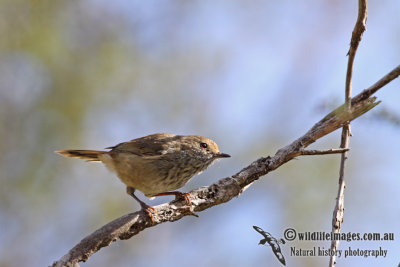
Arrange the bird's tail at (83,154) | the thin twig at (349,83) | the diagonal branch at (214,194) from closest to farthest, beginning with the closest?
the thin twig at (349,83) < the diagonal branch at (214,194) < the bird's tail at (83,154)

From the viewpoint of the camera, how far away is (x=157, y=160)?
5.52 metres

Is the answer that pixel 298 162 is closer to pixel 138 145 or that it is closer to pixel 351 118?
pixel 138 145

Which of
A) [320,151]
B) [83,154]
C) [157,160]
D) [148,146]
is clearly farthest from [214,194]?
[83,154]

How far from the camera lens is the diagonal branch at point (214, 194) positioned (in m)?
3.35

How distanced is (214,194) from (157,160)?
1.61 m

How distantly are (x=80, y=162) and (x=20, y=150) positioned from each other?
97 cm

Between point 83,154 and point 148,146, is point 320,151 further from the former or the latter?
point 83,154

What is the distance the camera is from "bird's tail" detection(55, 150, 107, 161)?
5.84m

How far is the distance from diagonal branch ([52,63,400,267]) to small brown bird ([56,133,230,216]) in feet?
4.45

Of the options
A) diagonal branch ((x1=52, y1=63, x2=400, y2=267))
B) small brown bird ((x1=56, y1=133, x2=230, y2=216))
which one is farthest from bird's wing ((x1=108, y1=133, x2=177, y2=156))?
diagonal branch ((x1=52, y1=63, x2=400, y2=267))

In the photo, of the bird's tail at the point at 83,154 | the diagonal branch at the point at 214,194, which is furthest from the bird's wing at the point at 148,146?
the diagonal branch at the point at 214,194

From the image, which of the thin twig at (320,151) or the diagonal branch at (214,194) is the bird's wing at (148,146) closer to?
the diagonal branch at (214,194)

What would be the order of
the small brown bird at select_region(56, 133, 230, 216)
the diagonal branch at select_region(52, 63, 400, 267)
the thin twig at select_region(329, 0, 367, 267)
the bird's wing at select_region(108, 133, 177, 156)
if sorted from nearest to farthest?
the thin twig at select_region(329, 0, 367, 267) < the diagonal branch at select_region(52, 63, 400, 267) < the small brown bird at select_region(56, 133, 230, 216) < the bird's wing at select_region(108, 133, 177, 156)

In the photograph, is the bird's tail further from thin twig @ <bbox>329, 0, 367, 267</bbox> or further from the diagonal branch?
thin twig @ <bbox>329, 0, 367, 267</bbox>
